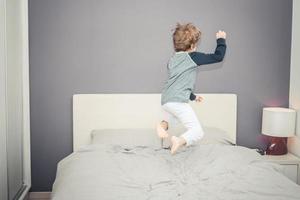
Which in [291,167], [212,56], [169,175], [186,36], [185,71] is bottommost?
[291,167]

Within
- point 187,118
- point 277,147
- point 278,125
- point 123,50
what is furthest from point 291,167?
point 123,50

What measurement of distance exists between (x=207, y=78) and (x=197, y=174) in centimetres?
134

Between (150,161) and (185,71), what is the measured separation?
2.14 feet

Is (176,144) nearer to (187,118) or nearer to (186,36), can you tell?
(187,118)

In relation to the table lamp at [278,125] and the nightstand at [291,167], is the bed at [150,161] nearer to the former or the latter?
the table lamp at [278,125]

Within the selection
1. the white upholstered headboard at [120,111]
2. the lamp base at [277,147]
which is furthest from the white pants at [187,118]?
the lamp base at [277,147]

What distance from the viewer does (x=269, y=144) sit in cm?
376

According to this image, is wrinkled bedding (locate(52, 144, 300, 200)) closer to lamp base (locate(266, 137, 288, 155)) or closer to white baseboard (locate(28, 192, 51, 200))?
lamp base (locate(266, 137, 288, 155))

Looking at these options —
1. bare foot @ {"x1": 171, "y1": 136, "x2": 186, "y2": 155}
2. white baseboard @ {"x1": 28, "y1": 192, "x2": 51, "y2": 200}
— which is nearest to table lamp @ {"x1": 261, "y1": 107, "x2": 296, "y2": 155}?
bare foot @ {"x1": 171, "y1": 136, "x2": 186, "y2": 155}

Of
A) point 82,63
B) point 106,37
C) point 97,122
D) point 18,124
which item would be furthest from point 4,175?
point 106,37

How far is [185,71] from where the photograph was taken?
2715 millimetres

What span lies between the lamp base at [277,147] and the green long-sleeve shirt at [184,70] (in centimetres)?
126

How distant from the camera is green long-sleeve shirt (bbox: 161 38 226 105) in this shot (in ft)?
8.81

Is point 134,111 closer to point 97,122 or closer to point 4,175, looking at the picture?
point 97,122
